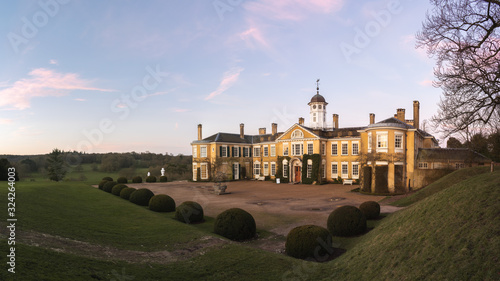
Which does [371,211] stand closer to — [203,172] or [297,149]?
[297,149]

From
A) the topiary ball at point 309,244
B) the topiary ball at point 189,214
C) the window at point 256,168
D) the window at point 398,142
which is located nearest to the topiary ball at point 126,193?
the topiary ball at point 189,214

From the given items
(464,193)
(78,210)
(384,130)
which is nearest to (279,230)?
(464,193)

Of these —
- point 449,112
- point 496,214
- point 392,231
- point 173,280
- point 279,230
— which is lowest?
point 279,230

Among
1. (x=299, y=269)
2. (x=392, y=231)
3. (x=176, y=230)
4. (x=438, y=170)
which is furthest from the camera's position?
(x=438, y=170)

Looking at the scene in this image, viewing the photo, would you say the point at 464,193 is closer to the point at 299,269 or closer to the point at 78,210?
the point at 299,269

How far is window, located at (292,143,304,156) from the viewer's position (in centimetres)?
3966

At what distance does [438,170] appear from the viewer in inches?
1091

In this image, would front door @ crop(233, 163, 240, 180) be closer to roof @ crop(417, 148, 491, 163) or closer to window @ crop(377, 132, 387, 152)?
window @ crop(377, 132, 387, 152)

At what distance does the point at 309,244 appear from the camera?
34.2 feet

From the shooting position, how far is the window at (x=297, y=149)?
3966 centimetres

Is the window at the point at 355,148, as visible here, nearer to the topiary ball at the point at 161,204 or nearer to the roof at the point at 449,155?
the roof at the point at 449,155

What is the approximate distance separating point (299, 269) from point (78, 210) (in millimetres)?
12015

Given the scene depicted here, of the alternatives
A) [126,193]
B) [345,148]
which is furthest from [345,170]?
[126,193]

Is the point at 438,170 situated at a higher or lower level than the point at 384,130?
lower
